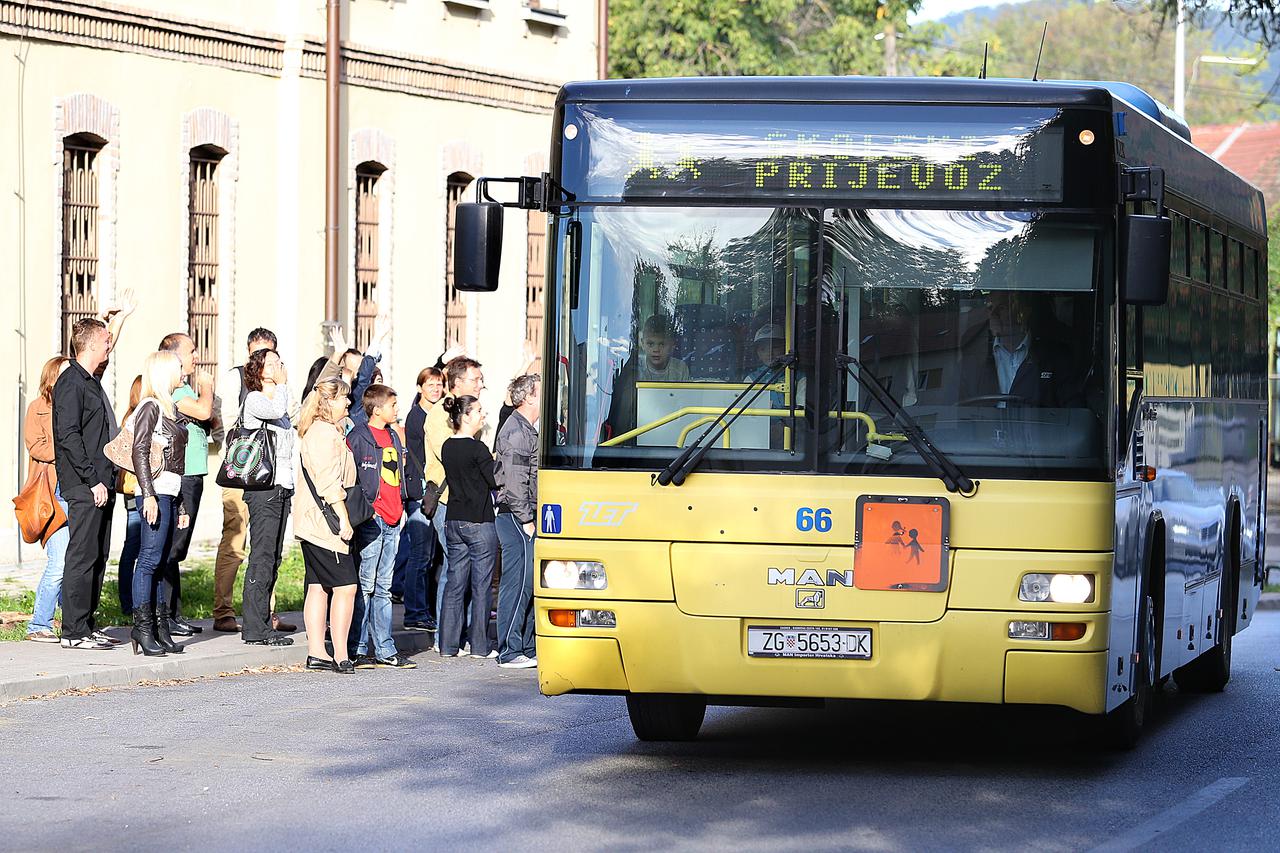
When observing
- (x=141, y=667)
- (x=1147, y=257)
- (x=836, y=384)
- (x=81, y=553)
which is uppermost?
(x=1147, y=257)

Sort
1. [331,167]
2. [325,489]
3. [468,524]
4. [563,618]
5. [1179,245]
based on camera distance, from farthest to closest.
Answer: [331,167]
[468,524]
[325,489]
[1179,245]
[563,618]

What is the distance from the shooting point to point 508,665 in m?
14.4

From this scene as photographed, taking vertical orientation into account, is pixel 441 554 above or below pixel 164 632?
above

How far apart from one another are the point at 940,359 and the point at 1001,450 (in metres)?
0.45

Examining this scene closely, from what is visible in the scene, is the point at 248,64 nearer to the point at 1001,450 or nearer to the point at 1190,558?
the point at 1190,558

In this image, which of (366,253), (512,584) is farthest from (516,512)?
(366,253)

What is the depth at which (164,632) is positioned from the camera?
A: 1383 centimetres

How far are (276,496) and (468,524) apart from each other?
1.21 meters

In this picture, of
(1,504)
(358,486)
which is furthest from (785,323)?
(1,504)

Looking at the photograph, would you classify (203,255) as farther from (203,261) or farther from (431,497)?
(431,497)

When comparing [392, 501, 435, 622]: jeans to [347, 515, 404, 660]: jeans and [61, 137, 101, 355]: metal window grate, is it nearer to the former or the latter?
[347, 515, 404, 660]: jeans

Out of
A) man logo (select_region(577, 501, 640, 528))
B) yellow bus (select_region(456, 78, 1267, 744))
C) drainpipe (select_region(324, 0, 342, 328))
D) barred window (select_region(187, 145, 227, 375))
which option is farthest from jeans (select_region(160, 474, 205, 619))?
drainpipe (select_region(324, 0, 342, 328))

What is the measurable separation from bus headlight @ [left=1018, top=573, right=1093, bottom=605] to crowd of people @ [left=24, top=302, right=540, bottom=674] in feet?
16.9

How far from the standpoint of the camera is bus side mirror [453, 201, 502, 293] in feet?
31.8
